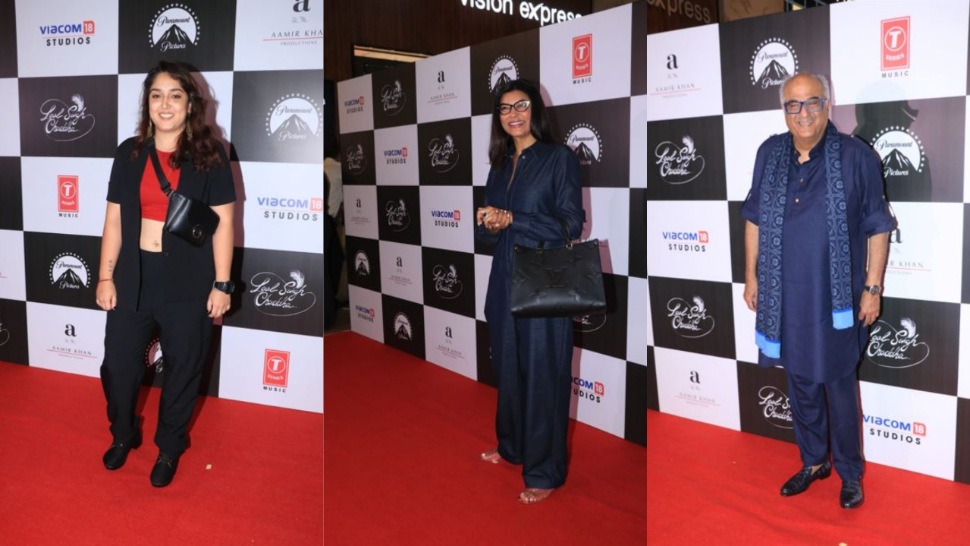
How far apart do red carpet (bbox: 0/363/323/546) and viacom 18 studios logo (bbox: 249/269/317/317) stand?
359mm

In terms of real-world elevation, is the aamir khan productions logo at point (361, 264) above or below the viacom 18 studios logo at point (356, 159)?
below

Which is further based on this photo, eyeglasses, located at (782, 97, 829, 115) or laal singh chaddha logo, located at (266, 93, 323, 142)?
laal singh chaddha logo, located at (266, 93, 323, 142)

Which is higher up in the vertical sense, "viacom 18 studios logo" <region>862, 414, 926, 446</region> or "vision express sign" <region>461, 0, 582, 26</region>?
"vision express sign" <region>461, 0, 582, 26</region>

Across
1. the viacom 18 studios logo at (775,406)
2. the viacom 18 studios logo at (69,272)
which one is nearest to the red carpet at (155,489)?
the viacom 18 studios logo at (69,272)

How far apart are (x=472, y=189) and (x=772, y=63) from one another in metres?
1.35

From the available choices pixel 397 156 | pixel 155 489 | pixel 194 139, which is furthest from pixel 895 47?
pixel 155 489

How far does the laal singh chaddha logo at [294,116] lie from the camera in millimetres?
2225

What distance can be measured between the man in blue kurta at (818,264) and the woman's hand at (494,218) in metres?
0.86

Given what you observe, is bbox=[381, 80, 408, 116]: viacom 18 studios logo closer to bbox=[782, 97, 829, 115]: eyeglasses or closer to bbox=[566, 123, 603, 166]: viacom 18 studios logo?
bbox=[566, 123, 603, 166]: viacom 18 studios logo

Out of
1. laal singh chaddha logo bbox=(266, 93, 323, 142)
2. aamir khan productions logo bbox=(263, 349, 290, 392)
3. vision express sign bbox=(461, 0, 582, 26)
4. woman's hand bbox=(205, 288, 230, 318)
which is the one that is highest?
vision express sign bbox=(461, 0, 582, 26)

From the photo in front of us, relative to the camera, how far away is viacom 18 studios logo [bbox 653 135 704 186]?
2594 mm

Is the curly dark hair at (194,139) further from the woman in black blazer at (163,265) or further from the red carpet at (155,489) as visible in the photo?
the red carpet at (155,489)

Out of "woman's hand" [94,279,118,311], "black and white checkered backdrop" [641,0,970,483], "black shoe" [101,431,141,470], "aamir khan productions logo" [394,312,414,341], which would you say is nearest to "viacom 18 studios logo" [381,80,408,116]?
"aamir khan productions logo" [394,312,414,341]

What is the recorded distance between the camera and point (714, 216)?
102 inches
